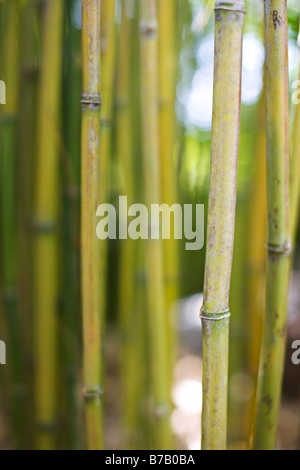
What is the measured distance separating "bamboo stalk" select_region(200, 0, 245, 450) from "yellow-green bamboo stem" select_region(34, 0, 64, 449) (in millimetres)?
355

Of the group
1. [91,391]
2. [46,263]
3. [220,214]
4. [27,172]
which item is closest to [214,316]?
[220,214]

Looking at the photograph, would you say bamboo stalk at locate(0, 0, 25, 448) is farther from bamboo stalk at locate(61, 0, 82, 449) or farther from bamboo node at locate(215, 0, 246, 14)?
bamboo node at locate(215, 0, 246, 14)

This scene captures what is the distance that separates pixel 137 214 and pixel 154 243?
16cm

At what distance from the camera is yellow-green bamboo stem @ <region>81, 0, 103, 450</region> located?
43cm

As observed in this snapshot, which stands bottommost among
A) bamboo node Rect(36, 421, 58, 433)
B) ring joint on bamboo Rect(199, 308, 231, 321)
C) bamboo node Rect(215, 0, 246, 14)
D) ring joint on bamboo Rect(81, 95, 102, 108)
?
bamboo node Rect(36, 421, 58, 433)

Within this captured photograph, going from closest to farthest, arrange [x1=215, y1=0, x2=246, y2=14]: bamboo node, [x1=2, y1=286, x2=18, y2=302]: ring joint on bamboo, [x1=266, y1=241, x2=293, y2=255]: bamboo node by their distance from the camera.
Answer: [x1=215, y1=0, x2=246, y2=14]: bamboo node, [x1=266, y1=241, x2=293, y2=255]: bamboo node, [x1=2, y1=286, x2=18, y2=302]: ring joint on bamboo

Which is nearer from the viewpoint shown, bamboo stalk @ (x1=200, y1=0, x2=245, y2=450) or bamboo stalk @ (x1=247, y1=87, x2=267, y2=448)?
bamboo stalk @ (x1=200, y1=0, x2=245, y2=450)

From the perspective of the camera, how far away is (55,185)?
0.72 meters

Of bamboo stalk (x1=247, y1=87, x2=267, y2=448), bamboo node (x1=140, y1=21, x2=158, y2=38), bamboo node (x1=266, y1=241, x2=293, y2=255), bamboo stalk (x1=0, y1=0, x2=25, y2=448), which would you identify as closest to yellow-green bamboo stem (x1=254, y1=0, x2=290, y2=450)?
bamboo node (x1=266, y1=241, x2=293, y2=255)

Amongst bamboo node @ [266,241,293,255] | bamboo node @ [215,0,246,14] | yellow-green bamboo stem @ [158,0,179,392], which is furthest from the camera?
yellow-green bamboo stem @ [158,0,179,392]

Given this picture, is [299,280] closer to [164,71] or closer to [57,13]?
[164,71]

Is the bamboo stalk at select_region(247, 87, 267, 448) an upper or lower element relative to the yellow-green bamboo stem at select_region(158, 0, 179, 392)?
lower

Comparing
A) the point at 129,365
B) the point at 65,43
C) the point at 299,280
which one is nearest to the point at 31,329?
the point at 129,365

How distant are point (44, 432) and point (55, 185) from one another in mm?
384
